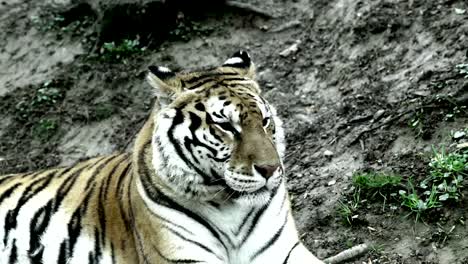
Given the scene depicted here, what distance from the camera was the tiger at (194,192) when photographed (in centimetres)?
405

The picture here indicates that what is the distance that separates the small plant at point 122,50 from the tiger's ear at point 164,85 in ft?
12.6

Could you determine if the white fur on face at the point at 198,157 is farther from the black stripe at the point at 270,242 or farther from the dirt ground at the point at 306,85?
the dirt ground at the point at 306,85

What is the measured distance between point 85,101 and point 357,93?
288 cm

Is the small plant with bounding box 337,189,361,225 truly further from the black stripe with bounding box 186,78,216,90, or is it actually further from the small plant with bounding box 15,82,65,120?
the small plant with bounding box 15,82,65,120

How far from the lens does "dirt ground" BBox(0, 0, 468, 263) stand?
523 centimetres

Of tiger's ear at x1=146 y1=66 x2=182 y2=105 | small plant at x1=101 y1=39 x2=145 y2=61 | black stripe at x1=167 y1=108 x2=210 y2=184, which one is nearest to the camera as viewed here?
black stripe at x1=167 y1=108 x2=210 y2=184

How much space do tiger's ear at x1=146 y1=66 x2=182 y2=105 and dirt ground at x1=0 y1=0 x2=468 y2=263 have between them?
59.5 inches

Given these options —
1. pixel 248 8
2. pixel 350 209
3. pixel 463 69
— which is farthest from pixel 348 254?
pixel 248 8

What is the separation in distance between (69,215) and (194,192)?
3.70 ft

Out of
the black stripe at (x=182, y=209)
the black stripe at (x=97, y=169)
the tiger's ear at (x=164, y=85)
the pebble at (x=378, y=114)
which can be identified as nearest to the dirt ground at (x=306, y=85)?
the pebble at (x=378, y=114)

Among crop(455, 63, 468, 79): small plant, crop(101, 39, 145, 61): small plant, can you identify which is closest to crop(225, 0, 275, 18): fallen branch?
crop(101, 39, 145, 61): small plant

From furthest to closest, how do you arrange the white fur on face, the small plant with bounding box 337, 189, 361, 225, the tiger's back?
the small plant with bounding box 337, 189, 361, 225, the tiger's back, the white fur on face

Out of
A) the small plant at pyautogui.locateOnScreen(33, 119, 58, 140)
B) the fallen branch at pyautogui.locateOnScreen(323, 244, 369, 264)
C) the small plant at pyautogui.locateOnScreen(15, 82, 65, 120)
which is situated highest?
the fallen branch at pyautogui.locateOnScreen(323, 244, 369, 264)

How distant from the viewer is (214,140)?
4.05 metres
